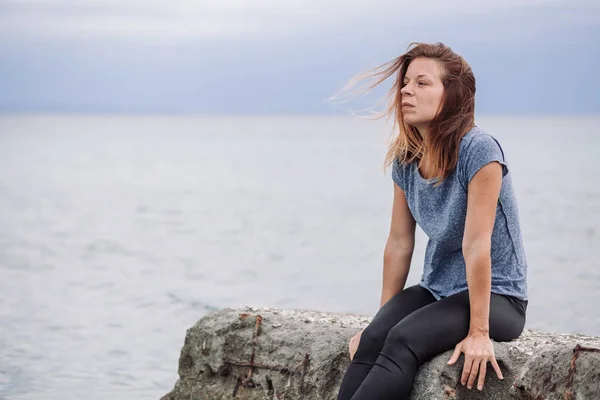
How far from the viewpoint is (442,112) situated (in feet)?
13.6

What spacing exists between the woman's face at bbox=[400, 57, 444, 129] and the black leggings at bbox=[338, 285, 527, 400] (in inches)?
30.4

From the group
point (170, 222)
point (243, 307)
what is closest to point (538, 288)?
point (243, 307)

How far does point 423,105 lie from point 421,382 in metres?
1.15

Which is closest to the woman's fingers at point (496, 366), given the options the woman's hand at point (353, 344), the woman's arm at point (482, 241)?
the woman's arm at point (482, 241)

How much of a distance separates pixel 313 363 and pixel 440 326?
2.60ft

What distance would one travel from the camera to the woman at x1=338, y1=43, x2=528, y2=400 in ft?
12.8

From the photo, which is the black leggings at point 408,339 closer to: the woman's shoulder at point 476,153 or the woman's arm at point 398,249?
the woman's arm at point 398,249

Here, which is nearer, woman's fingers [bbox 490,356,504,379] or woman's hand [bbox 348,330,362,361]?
woman's fingers [bbox 490,356,504,379]

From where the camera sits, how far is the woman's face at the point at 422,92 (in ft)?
13.6

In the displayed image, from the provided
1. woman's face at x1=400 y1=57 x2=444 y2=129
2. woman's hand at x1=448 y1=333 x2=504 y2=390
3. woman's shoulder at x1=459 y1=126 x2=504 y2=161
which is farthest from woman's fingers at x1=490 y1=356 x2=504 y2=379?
woman's face at x1=400 y1=57 x2=444 y2=129

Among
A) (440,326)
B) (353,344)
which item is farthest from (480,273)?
(353,344)

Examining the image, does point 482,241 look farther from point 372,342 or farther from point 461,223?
point 372,342

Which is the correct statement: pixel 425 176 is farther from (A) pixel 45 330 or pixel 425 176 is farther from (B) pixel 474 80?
(A) pixel 45 330

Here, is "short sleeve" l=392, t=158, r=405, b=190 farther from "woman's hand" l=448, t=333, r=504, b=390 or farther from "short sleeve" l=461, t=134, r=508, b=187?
"woman's hand" l=448, t=333, r=504, b=390
